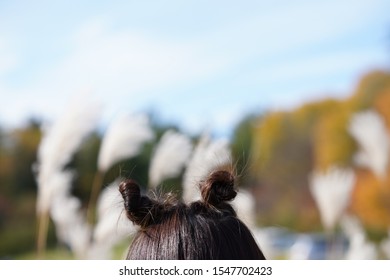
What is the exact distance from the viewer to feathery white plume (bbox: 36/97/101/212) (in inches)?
91.2

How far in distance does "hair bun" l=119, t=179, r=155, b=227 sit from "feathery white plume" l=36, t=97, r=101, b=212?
126 cm

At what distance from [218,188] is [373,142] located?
8.54ft

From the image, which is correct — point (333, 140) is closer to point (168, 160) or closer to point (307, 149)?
point (307, 149)

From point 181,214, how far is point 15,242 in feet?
30.6

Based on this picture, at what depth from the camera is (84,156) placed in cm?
1011

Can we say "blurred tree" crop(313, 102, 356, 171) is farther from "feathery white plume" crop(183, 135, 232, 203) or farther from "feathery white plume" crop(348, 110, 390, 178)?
"feathery white plume" crop(183, 135, 232, 203)

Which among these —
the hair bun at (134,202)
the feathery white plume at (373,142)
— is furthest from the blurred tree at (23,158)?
the hair bun at (134,202)

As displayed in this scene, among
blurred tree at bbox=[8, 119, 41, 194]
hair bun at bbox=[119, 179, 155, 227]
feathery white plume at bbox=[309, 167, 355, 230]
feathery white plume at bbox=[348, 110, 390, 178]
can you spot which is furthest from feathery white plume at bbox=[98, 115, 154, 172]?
blurred tree at bbox=[8, 119, 41, 194]

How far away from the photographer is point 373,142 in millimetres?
3516
